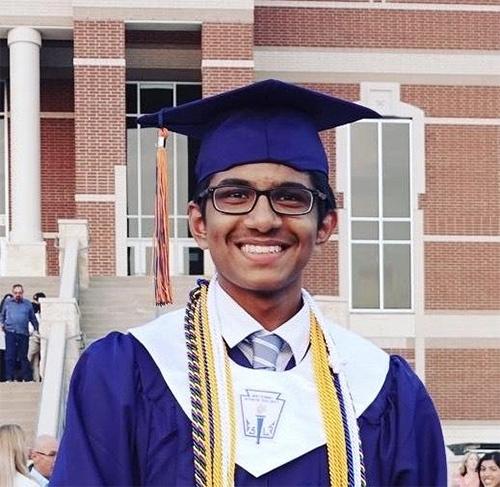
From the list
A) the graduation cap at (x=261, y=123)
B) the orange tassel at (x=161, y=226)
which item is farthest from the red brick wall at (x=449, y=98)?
the graduation cap at (x=261, y=123)

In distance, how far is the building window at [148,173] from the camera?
78.6ft

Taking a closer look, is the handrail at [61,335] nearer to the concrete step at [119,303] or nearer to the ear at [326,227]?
the concrete step at [119,303]

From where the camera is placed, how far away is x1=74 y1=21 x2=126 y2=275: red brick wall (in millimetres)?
21188

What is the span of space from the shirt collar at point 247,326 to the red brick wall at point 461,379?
810 inches

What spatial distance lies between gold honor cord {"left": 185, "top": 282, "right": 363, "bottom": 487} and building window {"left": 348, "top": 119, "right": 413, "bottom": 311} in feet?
67.7

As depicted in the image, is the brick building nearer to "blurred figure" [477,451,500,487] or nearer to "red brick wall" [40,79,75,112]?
"red brick wall" [40,79,75,112]

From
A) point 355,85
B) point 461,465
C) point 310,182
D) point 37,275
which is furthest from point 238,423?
point 355,85

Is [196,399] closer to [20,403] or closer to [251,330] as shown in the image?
[251,330]

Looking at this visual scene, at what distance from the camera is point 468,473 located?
8609mm

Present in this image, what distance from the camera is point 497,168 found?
2412cm

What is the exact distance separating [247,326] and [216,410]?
23 cm

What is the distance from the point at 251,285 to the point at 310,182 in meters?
0.30

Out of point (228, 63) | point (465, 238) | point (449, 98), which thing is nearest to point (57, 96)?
point (228, 63)

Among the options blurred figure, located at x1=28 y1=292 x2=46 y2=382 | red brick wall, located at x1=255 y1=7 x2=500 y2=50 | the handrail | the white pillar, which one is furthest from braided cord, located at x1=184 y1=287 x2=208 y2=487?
red brick wall, located at x1=255 y1=7 x2=500 y2=50
